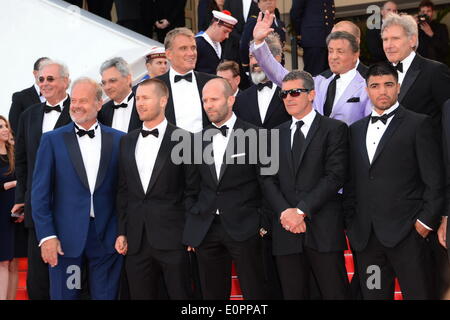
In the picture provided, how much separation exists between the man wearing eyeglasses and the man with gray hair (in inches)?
59.6

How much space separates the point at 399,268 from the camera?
4379 mm

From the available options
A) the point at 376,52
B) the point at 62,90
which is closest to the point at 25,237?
the point at 62,90

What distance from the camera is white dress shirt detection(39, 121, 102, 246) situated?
481cm

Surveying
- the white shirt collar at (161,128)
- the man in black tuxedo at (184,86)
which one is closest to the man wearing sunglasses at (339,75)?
the man in black tuxedo at (184,86)

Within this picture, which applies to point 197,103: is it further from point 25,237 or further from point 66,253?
point 25,237

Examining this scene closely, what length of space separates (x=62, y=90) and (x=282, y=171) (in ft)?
6.23

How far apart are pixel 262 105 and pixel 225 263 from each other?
147 cm

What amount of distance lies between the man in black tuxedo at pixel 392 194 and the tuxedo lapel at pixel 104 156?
1.64 metres

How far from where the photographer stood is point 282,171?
4.73 metres

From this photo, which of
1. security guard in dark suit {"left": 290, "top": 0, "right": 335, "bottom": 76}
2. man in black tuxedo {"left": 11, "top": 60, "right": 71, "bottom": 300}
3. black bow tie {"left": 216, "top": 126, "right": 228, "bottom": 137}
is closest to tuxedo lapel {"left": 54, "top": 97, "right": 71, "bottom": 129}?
man in black tuxedo {"left": 11, "top": 60, "right": 71, "bottom": 300}

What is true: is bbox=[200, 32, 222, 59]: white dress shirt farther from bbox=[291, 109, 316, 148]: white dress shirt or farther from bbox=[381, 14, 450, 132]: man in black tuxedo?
bbox=[291, 109, 316, 148]: white dress shirt

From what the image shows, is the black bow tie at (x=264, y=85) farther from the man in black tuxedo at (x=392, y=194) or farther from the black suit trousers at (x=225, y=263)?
the black suit trousers at (x=225, y=263)

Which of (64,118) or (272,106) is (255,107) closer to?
(272,106)
